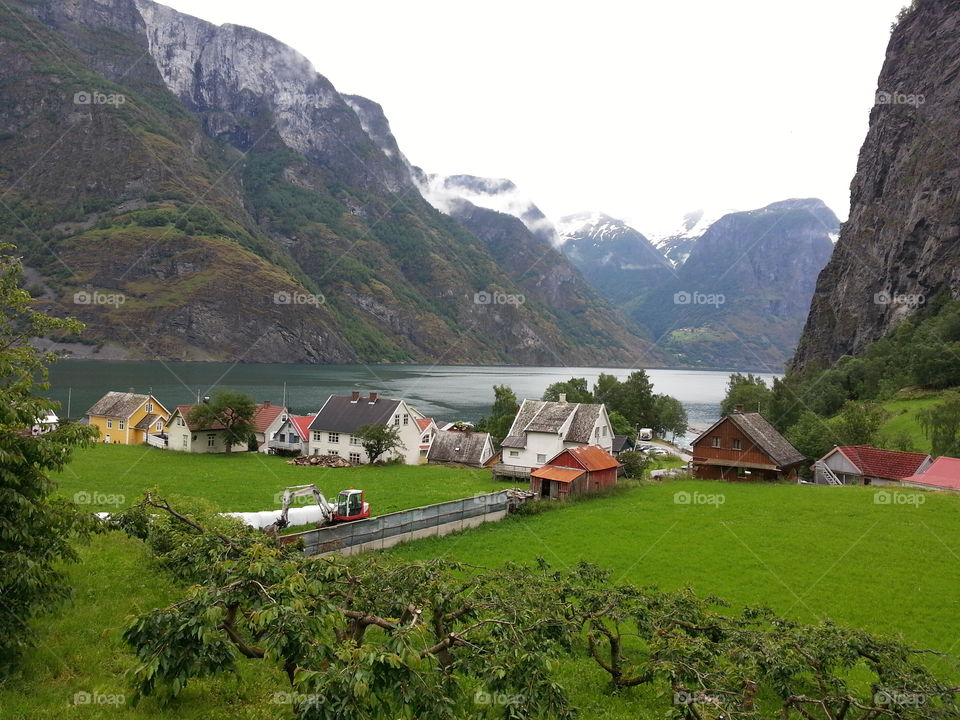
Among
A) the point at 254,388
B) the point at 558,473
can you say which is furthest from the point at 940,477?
the point at 254,388

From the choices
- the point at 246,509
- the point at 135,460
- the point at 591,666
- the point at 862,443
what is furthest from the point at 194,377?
the point at 591,666

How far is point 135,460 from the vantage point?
5175 cm

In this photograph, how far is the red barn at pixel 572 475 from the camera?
4475 cm

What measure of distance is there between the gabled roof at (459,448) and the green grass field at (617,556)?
7.15 meters

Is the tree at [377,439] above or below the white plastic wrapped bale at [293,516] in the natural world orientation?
below

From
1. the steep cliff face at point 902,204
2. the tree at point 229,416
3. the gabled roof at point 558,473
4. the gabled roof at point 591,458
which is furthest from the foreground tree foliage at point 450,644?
the steep cliff face at point 902,204

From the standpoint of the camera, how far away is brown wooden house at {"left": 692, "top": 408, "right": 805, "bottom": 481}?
54812 millimetres

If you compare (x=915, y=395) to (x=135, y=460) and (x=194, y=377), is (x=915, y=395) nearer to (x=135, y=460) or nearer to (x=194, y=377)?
(x=135, y=460)

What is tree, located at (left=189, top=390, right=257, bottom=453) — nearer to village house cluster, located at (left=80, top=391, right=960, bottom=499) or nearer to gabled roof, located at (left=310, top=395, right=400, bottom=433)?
village house cluster, located at (left=80, top=391, right=960, bottom=499)

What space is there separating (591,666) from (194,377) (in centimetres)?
16952

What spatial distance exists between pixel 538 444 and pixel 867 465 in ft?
101

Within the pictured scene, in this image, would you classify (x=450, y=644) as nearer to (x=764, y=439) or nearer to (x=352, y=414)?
(x=764, y=439)

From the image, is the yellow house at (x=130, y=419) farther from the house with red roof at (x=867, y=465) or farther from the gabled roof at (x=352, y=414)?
the house with red roof at (x=867, y=465)

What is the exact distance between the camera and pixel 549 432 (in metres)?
56.4
